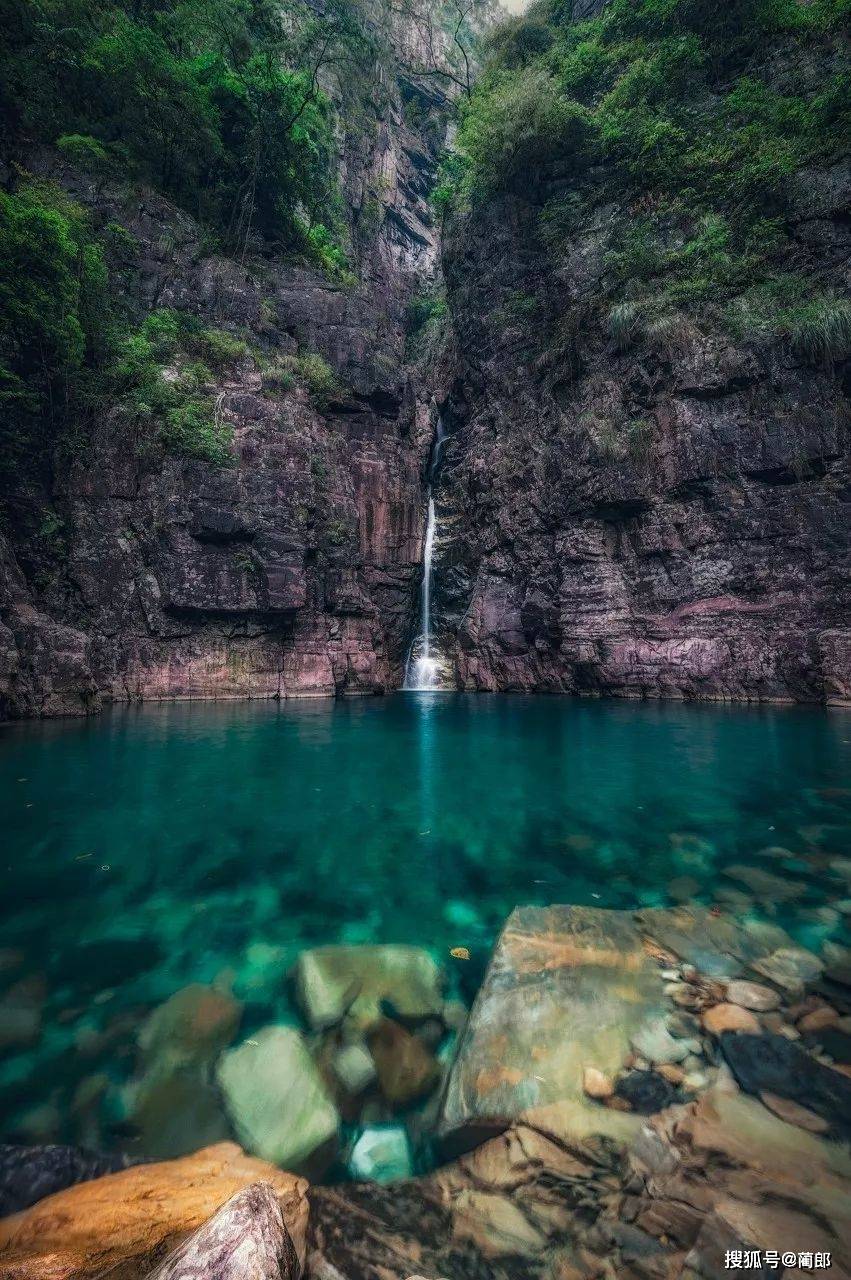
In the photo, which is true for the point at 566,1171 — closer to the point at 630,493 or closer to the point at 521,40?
the point at 630,493

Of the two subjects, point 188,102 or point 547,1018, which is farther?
point 188,102

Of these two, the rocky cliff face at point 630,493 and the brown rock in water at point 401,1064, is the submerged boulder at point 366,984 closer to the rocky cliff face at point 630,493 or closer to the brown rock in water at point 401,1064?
the brown rock in water at point 401,1064

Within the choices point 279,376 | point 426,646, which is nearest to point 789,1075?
point 426,646

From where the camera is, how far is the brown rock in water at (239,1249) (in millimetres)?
1301

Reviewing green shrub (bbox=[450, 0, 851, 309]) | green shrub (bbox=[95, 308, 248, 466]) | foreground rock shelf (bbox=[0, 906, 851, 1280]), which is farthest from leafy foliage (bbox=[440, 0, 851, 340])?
foreground rock shelf (bbox=[0, 906, 851, 1280])

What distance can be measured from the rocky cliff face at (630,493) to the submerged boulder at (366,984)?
14.6 meters

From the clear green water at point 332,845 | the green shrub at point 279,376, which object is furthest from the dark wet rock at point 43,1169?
the green shrub at point 279,376

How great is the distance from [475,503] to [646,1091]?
20854mm

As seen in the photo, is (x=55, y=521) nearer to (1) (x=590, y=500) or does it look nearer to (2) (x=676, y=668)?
(1) (x=590, y=500)

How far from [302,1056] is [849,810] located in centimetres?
593

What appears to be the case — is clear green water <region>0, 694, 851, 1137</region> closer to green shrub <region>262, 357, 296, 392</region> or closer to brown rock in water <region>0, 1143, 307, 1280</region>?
brown rock in water <region>0, 1143, 307, 1280</region>

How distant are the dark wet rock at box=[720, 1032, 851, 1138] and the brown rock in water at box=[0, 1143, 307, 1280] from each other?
172 cm

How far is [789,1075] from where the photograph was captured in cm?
198

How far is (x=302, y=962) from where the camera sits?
2838 mm
